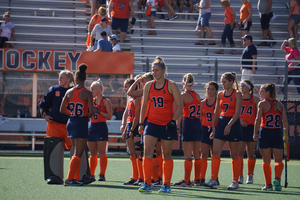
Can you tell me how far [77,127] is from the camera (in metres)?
6.41

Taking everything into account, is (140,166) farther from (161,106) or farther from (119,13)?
(119,13)

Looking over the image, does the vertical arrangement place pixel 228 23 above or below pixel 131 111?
above

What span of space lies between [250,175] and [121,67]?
569 centimetres

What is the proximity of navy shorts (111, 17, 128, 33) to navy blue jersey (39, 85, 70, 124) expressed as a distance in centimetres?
833

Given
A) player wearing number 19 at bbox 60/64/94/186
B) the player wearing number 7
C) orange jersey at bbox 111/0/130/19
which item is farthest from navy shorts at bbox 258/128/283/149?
orange jersey at bbox 111/0/130/19

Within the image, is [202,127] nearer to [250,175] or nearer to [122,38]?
[250,175]

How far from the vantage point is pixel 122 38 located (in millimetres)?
15094

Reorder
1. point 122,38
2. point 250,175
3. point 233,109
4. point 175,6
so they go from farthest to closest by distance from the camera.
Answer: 1. point 175,6
2. point 122,38
3. point 250,175
4. point 233,109

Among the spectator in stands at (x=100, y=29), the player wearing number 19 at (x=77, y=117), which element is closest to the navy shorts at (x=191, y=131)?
the player wearing number 19 at (x=77, y=117)

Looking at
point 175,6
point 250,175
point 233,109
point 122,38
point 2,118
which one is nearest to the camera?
point 233,109

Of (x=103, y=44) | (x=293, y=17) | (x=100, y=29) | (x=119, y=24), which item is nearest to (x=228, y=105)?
(x=103, y=44)

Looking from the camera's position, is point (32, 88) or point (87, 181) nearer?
point (87, 181)

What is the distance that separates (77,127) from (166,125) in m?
1.41

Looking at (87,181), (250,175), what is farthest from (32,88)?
(250,175)
